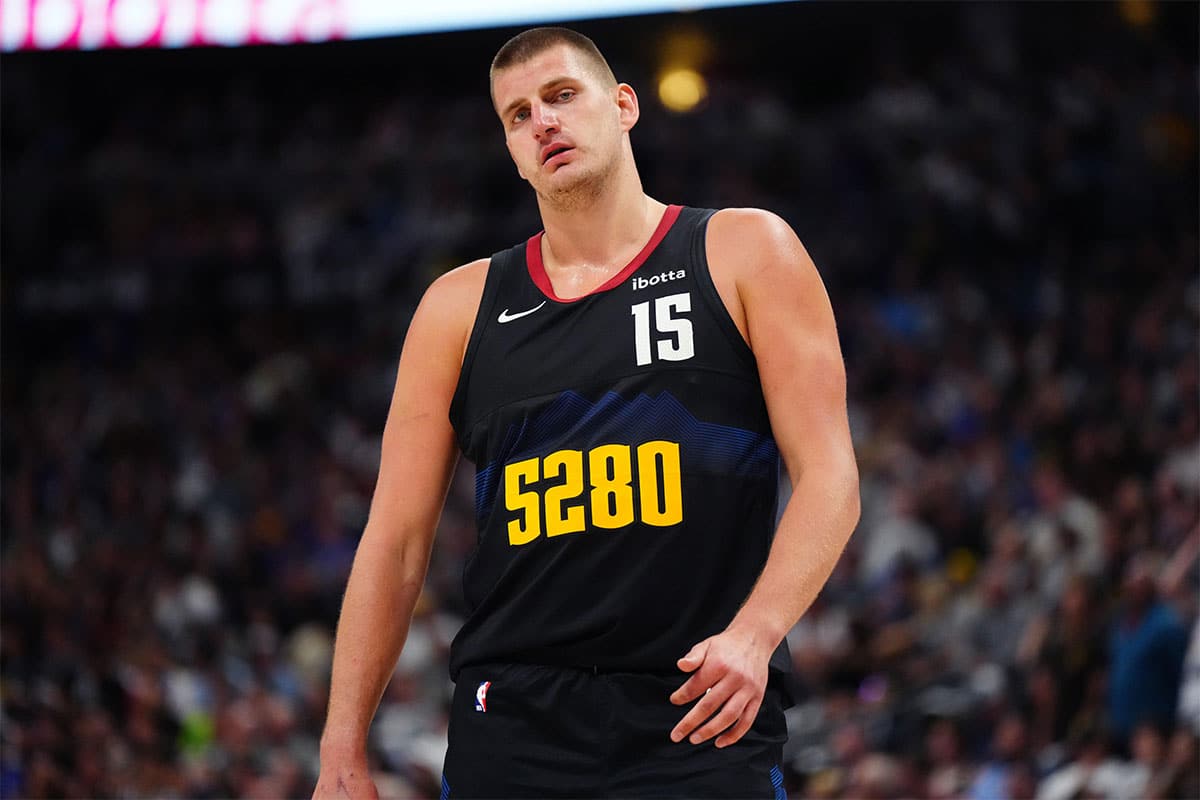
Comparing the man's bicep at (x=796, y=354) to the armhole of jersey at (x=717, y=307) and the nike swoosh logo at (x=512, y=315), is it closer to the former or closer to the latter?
the armhole of jersey at (x=717, y=307)

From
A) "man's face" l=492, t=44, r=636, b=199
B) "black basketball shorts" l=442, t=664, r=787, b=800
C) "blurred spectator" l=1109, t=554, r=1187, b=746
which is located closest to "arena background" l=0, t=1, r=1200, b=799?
"blurred spectator" l=1109, t=554, r=1187, b=746

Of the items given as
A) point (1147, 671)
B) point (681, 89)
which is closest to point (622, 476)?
point (1147, 671)

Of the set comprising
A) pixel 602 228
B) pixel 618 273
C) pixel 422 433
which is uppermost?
pixel 602 228

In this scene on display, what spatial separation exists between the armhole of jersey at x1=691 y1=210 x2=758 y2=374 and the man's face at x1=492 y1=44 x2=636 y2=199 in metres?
0.27

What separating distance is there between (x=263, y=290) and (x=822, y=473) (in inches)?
468

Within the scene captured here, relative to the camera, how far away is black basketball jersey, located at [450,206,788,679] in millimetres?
2594

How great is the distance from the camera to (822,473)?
101 inches

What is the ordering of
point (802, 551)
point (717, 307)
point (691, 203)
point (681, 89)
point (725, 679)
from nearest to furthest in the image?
point (725, 679)
point (802, 551)
point (717, 307)
point (691, 203)
point (681, 89)

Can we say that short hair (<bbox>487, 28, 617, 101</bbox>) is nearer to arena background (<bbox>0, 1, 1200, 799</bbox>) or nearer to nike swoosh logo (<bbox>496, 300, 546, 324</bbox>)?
nike swoosh logo (<bbox>496, 300, 546, 324</bbox>)

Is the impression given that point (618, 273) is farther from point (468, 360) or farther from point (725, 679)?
point (725, 679)

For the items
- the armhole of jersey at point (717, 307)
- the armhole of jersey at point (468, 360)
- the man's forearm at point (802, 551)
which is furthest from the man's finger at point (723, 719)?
the armhole of jersey at point (468, 360)

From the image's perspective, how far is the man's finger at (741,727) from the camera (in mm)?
2412

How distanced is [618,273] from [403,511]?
0.64 meters

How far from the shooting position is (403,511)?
2938mm
